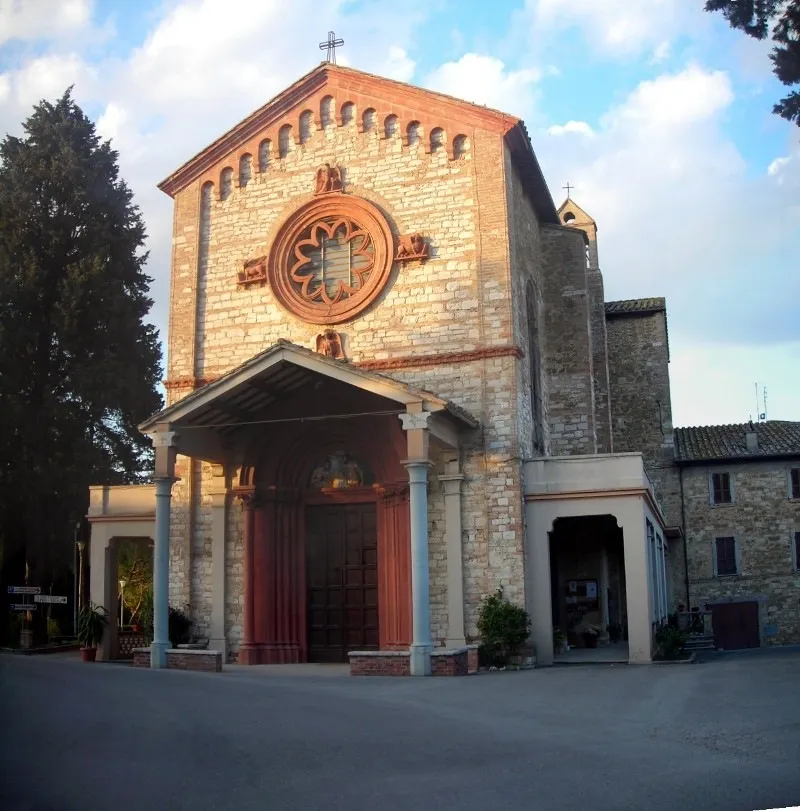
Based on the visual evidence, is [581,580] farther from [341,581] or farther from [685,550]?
[685,550]

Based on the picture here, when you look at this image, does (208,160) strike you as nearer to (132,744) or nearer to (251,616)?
(251,616)

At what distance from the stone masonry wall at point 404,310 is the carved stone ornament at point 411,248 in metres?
0.16

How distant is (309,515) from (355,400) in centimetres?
246

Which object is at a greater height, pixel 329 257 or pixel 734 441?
pixel 329 257

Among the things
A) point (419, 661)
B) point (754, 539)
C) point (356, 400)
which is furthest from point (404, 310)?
point (754, 539)

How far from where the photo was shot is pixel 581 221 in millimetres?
34938

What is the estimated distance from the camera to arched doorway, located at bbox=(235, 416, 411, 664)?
17.9 meters

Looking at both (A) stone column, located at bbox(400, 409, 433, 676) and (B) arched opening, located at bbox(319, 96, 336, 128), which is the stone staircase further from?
(B) arched opening, located at bbox(319, 96, 336, 128)

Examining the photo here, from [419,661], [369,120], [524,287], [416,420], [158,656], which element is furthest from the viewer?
[524,287]

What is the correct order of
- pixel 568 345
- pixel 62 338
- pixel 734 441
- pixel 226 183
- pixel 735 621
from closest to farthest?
pixel 226 183
pixel 568 345
pixel 62 338
pixel 735 621
pixel 734 441

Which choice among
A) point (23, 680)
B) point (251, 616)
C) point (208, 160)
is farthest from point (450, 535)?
point (208, 160)

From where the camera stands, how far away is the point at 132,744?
318 inches

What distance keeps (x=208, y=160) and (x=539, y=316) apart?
25.2 feet

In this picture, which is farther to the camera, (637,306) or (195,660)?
(637,306)
